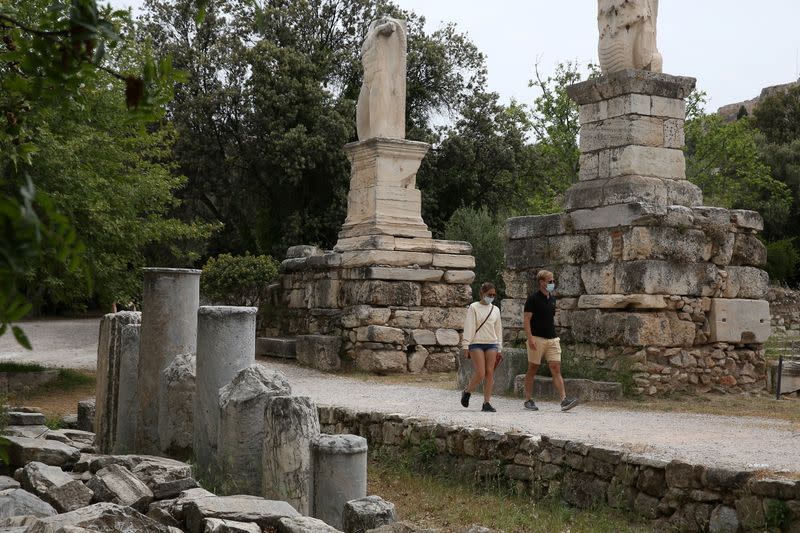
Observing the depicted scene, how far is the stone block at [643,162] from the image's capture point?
11.6 m

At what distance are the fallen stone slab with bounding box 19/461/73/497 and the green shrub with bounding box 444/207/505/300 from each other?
1743cm

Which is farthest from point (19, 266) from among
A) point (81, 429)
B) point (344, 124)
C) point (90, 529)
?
point (344, 124)

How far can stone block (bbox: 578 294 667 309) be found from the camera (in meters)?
11.0

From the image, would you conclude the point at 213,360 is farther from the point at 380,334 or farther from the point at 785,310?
the point at 785,310

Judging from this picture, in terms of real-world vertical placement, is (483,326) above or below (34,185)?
below

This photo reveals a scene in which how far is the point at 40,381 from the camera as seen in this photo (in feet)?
45.8

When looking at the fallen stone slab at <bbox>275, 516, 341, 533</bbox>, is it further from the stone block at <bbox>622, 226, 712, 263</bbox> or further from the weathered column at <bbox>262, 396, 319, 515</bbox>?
the stone block at <bbox>622, 226, 712, 263</bbox>

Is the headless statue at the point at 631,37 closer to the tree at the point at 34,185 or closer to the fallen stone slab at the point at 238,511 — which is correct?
the fallen stone slab at the point at 238,511

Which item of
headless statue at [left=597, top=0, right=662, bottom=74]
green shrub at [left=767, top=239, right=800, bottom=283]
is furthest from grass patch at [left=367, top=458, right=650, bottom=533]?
green shrub at [left=767, top=239, right=800, bottom=283]

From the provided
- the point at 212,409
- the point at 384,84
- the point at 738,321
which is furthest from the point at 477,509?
the point at 384,84

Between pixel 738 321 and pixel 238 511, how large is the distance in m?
7.77

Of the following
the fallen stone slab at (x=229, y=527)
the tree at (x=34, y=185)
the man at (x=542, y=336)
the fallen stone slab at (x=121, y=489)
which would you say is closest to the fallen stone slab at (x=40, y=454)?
the fallen stone slab at (x=121, y=489)

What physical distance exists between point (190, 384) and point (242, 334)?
2.13 ft

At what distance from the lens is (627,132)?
11.6m
